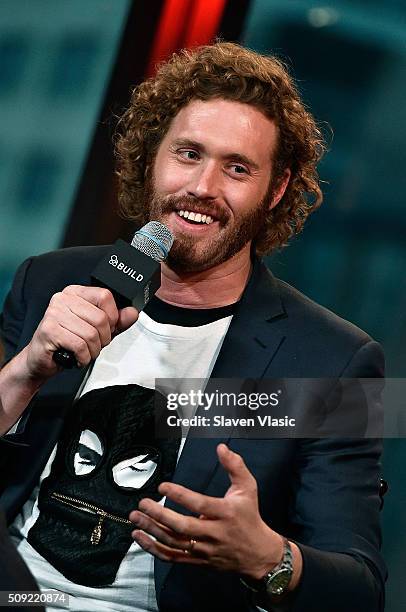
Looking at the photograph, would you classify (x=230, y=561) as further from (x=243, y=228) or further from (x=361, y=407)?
(x=243, y=228)

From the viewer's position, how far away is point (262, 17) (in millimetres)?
2930

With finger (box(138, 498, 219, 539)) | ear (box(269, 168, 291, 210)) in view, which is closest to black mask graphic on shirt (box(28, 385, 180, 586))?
finger (box(138, 498, 219, 539))

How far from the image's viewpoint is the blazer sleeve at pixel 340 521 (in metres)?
1.65

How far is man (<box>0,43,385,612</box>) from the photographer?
66.4 inches

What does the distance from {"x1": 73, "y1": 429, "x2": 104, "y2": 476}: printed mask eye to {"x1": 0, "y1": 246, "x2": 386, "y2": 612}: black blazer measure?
69 mm

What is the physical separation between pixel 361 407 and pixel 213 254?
47cm

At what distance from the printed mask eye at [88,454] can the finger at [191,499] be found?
61 cm

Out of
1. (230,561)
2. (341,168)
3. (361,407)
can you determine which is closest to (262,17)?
(341,168)

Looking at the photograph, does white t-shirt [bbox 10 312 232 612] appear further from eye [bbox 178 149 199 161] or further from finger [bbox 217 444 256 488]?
finger [bbox 217 444 256 488]

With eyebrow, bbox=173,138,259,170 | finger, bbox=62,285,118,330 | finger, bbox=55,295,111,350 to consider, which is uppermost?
eyebrow, bbox=173,138,259,170

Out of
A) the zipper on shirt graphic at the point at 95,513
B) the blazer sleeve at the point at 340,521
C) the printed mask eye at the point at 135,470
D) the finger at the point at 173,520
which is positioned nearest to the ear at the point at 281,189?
the blazer sleeve at the point at 340,521

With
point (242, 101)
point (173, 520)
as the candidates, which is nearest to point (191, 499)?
point (173, 520)

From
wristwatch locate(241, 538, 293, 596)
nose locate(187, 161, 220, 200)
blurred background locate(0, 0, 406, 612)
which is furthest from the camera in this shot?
blurred background locate(0, 0, 406, 612)

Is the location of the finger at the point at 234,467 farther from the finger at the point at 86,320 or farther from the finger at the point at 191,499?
the finger at the point at 86,320
